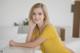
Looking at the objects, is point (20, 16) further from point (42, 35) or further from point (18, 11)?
point (42, 35)

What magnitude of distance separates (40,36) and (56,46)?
120 mm

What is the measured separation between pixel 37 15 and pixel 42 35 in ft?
0.48

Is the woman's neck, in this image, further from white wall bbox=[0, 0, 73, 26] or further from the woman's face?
white wall bbox=[0, 0, 73, 26]

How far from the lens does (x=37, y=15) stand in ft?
3.87

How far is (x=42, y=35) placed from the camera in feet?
3.60

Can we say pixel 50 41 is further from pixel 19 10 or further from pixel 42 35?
pixel 19 10

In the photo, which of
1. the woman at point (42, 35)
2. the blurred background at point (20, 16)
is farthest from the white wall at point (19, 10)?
the woman at point (42, 35)

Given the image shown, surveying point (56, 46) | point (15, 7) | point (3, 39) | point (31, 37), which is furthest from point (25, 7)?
point (56, 46)

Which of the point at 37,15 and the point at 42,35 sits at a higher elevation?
the point at 37,15

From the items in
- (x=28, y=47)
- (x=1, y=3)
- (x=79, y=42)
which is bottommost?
(x=79, y=42)

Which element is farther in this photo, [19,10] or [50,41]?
[19,10]

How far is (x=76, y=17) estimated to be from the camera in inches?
72.2

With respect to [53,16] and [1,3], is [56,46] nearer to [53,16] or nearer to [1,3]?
[53,16]

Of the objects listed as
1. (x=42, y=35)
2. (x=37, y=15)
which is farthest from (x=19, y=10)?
(x=42, y=35)
